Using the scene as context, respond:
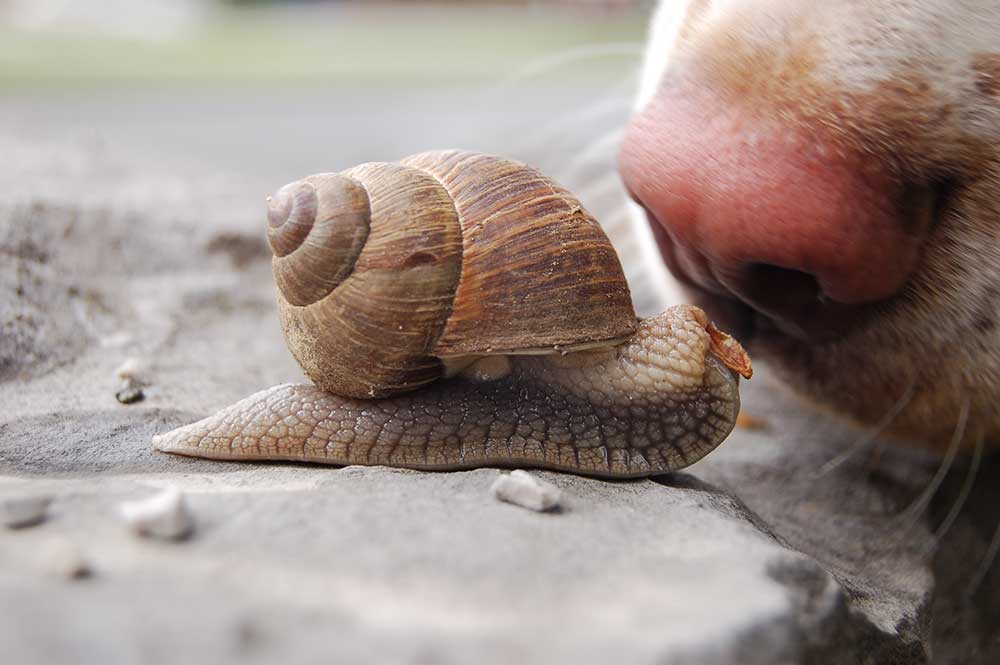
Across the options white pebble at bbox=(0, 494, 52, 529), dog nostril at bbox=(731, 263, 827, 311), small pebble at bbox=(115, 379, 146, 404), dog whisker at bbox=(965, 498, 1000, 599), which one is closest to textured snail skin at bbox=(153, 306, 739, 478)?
dog nostril at bbox=(731, 263, 827, 311)

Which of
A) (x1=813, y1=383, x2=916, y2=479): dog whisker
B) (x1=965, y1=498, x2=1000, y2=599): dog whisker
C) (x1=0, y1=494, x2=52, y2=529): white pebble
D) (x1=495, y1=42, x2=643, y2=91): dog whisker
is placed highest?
(x1=495, y1=42, x2=643, y2=91): dog whisker

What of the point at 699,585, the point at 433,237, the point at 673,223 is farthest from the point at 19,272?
the point at 699,585

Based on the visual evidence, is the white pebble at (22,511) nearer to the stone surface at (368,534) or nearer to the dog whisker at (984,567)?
the stone surface at (368,534)

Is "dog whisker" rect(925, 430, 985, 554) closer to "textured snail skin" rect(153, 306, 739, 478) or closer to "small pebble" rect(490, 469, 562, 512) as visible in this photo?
"textured snail skin" rect(153, 306, 739, 478)

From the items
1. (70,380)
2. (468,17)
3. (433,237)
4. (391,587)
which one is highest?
(433,237)

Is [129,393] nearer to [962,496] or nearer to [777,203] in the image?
[777,203]

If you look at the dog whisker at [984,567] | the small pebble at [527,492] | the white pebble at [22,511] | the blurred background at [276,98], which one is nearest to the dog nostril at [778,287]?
the small pebble at [527,492]

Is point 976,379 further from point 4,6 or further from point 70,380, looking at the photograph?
point 4,6
